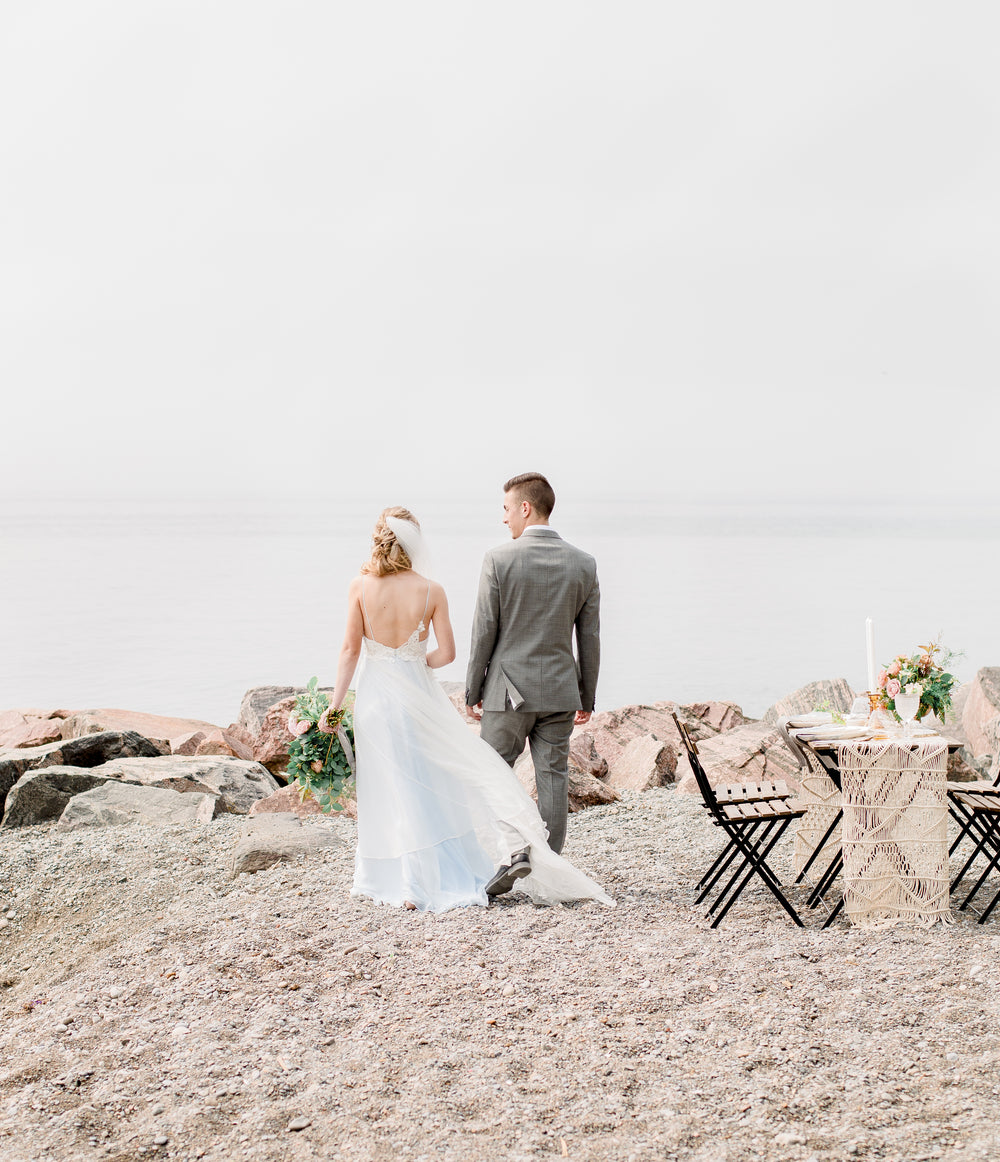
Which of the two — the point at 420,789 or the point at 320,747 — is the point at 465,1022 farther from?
the point at 320,747

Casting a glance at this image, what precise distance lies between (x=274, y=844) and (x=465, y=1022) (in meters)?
2.60

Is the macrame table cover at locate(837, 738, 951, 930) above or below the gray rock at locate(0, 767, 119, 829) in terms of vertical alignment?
above

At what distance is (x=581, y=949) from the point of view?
447 centimetres

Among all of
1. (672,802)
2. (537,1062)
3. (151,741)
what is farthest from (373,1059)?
(151,741)

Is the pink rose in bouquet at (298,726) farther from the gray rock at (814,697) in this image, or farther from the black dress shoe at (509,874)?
the gray rock at (814,697)

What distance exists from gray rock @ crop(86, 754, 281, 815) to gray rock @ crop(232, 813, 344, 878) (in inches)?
66.2

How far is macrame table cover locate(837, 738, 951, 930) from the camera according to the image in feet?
15.5

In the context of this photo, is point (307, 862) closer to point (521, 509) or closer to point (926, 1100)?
point (521, 509)

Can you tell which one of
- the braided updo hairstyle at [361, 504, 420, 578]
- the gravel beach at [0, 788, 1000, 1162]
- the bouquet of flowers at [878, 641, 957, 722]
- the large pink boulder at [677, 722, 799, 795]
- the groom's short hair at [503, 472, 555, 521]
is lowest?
the large pink boulder at [677, 722, 799, 795]

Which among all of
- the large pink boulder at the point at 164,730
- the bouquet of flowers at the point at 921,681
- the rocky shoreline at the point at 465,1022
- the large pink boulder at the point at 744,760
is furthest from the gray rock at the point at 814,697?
the large pink boulder at the point at 164,730

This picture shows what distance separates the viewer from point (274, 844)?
6125 millimetres

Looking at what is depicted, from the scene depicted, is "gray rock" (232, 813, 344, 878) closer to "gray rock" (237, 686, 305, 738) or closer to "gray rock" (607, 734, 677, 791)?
"gray rock" (607, 734, 677, 791)

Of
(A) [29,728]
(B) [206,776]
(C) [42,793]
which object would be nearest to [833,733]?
(B) [206,776]

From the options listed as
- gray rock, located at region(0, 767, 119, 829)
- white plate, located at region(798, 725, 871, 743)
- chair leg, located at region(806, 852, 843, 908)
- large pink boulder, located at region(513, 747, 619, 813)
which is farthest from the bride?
gray rock, located at region(0, 767, 119, 829)
